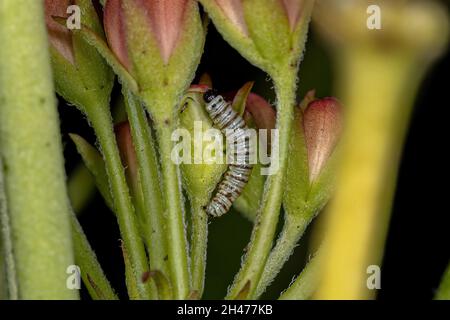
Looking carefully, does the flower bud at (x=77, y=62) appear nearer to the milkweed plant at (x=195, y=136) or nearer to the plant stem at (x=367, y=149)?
the milkweed plant at (x=195, y=136)

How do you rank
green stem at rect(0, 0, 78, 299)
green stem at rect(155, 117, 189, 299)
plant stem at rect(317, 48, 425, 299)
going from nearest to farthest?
plant stem at rect(317, 48, 425, 299), green stem at rect(0, 0, 78, 299), green stem at rect(155, 117, 189, 299)

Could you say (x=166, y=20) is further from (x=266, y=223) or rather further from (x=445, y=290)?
(x=445, y=290)

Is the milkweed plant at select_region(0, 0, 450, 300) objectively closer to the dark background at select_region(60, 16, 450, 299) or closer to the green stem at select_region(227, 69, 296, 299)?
the green stem at select_region(227, 69, 296, 299)

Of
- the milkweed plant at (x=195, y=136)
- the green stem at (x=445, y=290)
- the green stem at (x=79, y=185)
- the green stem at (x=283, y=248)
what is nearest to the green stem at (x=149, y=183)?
the milkweed plant at (x=195, y=136)

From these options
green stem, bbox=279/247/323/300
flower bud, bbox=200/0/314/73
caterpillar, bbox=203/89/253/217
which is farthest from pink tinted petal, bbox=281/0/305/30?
green stem, bbox=279/247/323/300
